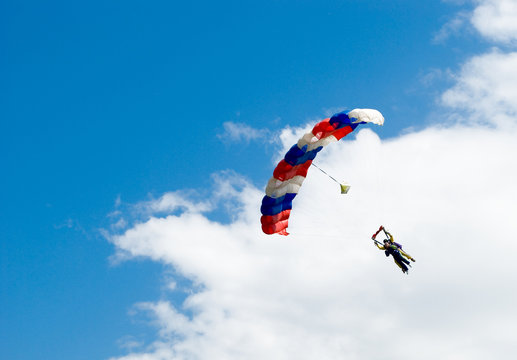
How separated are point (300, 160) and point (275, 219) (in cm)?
313

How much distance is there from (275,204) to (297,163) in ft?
7.50

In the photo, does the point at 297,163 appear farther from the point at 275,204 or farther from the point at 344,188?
the point at 344,188

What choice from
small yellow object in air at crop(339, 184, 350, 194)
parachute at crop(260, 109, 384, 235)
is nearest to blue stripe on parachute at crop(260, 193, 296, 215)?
parachute at crop(260, 109, 384, 235)

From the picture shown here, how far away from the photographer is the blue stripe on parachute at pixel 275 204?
107 ft

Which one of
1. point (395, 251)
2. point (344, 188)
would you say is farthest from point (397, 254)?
point (344, 188)

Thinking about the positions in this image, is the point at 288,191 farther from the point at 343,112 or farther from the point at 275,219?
the point at 343,112

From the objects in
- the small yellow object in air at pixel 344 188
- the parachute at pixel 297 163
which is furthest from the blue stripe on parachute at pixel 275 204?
the small yellow object in air at pixel 344 188

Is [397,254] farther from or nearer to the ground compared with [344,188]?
nearer to the ground

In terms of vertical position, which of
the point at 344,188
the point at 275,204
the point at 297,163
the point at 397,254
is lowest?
the point at 397,254

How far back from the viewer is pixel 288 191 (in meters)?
32.8

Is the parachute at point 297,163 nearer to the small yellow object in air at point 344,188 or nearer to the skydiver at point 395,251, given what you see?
the small yellow object in air at point 344,188

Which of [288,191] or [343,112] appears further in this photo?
[288,191]

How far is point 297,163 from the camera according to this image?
3203cm

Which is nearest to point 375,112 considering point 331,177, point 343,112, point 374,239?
point 343,112
